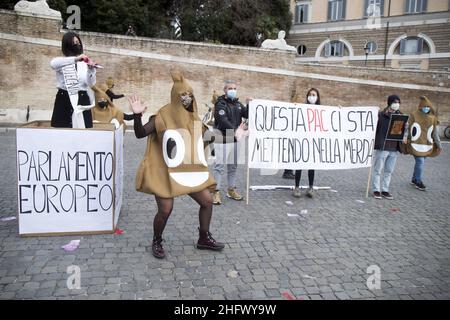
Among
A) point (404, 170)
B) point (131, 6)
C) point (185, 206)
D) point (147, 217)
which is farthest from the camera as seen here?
point (131, 6)

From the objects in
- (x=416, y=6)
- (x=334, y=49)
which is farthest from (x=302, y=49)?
(x=416, y=6)

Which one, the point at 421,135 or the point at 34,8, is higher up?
the point at 34,8

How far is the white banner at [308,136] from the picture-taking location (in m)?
6.71

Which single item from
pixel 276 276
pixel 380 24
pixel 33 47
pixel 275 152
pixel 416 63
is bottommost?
pixel 276 276

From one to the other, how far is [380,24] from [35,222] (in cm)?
3834

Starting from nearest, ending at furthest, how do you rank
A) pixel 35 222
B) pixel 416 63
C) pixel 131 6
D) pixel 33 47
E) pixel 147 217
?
pixel 35 222, pixel 147 217, pixel 33 47, pixel 131 6, pixel 416 63

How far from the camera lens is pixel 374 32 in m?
37.0

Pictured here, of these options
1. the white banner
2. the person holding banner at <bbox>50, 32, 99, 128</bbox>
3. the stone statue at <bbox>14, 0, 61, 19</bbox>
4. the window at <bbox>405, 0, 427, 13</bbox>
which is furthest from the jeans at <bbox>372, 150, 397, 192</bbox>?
the window at <bbox>405, 0, 427, 13</bbox>

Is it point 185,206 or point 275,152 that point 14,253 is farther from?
point 275,152

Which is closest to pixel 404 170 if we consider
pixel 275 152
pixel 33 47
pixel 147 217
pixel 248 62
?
pixel 275 152

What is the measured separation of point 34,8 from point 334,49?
29.4 meters

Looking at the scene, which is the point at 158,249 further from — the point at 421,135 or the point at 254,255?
the point at 421,135

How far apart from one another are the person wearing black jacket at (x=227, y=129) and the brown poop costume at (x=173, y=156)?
2.30 m

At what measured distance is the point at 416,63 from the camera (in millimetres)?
34781
